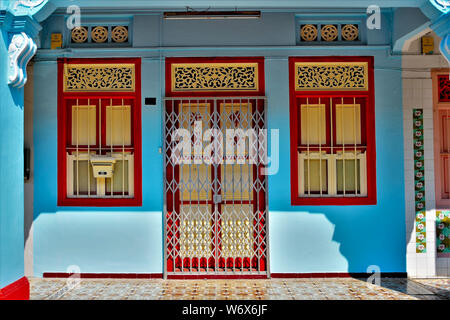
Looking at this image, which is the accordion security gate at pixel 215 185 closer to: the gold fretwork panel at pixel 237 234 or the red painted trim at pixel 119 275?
the gold fretwork panel at pixel 237 234

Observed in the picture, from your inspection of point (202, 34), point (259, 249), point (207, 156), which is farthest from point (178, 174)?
point (202, 34)

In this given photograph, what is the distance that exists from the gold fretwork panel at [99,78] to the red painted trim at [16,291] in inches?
92.1

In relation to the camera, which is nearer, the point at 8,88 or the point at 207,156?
the point at 8,88

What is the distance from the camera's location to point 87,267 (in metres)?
4.81

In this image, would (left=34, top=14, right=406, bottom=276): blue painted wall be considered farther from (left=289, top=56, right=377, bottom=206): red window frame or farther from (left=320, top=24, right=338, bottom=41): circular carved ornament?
(left=320, top=24, right=338, bottom=41): circular carved ornament

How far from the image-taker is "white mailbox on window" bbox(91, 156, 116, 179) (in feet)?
15.9

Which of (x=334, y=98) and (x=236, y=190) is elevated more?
(x=334, y=98)

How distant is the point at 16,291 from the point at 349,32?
14.6ft

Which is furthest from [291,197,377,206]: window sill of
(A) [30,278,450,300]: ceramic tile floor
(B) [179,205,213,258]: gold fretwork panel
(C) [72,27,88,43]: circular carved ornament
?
(C) [72,27,88,43]: circular carved ornament

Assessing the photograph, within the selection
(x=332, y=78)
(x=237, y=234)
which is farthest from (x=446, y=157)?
(x=237, y=234)

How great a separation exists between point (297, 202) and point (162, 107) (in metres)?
1.96

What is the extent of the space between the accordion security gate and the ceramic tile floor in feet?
1.02

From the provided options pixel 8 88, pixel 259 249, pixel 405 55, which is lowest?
pixel 259 249

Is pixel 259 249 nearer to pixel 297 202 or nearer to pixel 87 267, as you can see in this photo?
pixel 297 202
